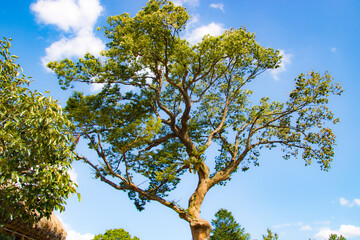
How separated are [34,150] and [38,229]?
276 cm

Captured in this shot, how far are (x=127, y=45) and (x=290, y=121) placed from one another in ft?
26.2

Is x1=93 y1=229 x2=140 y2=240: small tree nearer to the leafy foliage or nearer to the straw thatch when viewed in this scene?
the straw thatch

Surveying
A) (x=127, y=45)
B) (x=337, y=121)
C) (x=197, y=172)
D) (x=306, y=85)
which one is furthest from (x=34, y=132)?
(x=337, y=121)

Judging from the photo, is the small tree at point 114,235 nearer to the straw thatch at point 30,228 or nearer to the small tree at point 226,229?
the small tree at point 226,229

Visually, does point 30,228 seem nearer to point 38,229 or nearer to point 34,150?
point 38,229

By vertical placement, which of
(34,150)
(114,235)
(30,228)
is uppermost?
(114,235)

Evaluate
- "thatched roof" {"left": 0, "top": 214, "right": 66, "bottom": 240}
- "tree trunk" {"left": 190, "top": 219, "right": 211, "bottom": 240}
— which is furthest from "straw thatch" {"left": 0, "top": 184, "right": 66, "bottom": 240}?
"tree trunk" {"left": 190, "top": 219, "right": 211, "bottom": 240}

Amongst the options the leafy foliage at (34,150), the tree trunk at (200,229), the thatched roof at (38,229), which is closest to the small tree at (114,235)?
the tree trunk at (200,229)

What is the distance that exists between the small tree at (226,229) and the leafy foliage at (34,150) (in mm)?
13529

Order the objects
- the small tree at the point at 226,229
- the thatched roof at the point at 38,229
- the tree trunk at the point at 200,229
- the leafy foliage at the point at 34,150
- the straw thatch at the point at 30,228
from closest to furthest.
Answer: the leafy foliage at the point at 34,150 → the straw thatch at the point at 30,228 → the thatched roof at the point at 38,229 → the tree trunk at the point at 200,229 → the small tree at the point at 226,229

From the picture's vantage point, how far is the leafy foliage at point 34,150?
3955mm

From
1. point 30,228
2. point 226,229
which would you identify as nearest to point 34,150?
point 30,228

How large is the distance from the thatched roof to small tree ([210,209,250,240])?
11353 millimetres

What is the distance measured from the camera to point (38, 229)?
5.91 m
